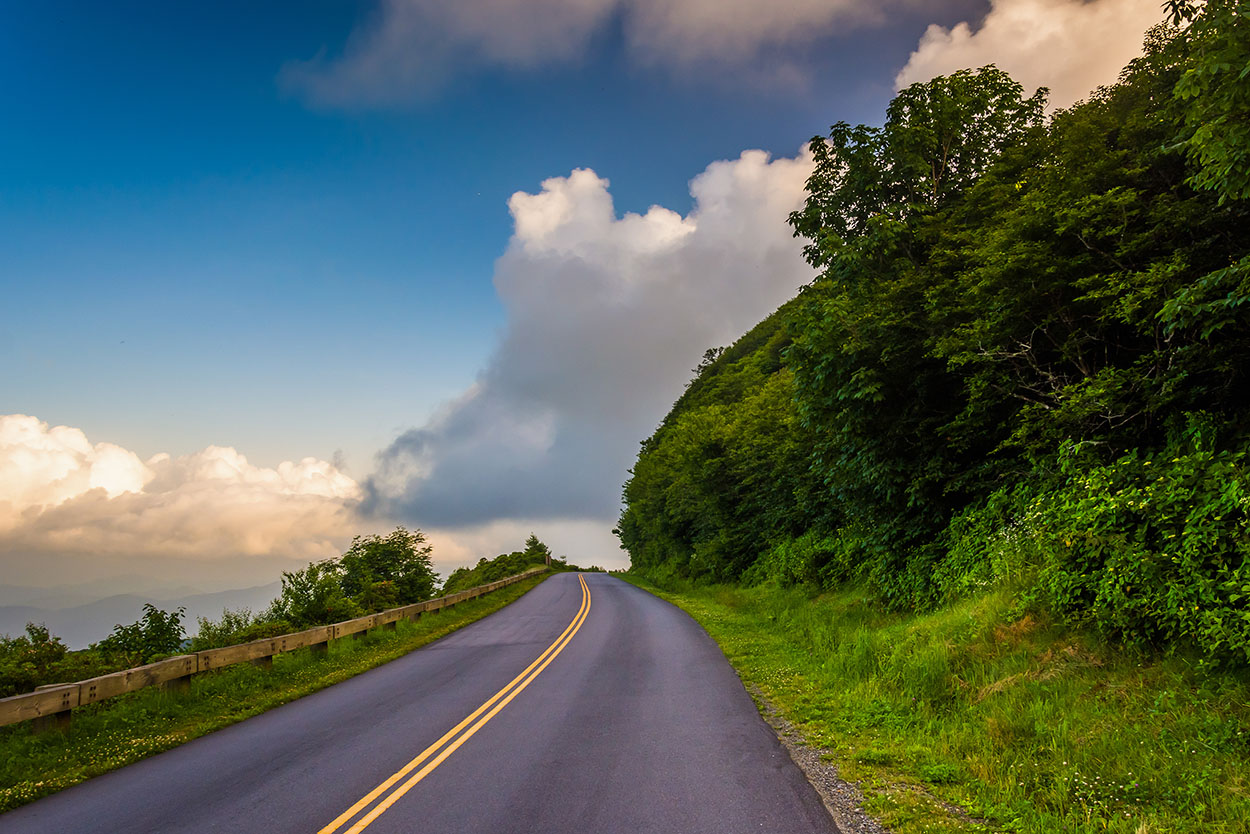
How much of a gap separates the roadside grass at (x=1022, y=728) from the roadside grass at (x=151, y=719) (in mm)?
8278

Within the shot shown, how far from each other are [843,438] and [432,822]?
11143 mm

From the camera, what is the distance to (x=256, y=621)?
607 inches

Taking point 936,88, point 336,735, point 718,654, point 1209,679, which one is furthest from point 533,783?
Answer: point 936,88

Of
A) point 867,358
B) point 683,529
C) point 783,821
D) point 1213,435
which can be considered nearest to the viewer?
point 783,821

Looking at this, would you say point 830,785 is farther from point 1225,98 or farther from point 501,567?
point 501,567

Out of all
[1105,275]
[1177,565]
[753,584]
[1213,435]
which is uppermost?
[1105,275]

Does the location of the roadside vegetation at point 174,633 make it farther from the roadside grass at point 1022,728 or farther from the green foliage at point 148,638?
the roadside grass at point 1022,728

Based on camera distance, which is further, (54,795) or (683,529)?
(683,529)

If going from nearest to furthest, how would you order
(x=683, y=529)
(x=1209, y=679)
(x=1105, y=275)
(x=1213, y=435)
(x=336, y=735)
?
(x=1209, y=679) → (x=1213, y=435) → (x=336, y=735) → (x=1105, y=275) → (x=683, y=529)

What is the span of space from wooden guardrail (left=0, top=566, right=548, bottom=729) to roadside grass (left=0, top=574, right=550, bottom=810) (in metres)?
0.23

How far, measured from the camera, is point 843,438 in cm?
1361

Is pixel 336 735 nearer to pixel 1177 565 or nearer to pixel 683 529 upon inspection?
pixel 1177 565

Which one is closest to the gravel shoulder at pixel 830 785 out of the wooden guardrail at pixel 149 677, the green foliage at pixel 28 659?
the wooden guardrail at pixel 149 677

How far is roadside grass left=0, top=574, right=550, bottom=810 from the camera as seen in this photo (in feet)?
22.4
